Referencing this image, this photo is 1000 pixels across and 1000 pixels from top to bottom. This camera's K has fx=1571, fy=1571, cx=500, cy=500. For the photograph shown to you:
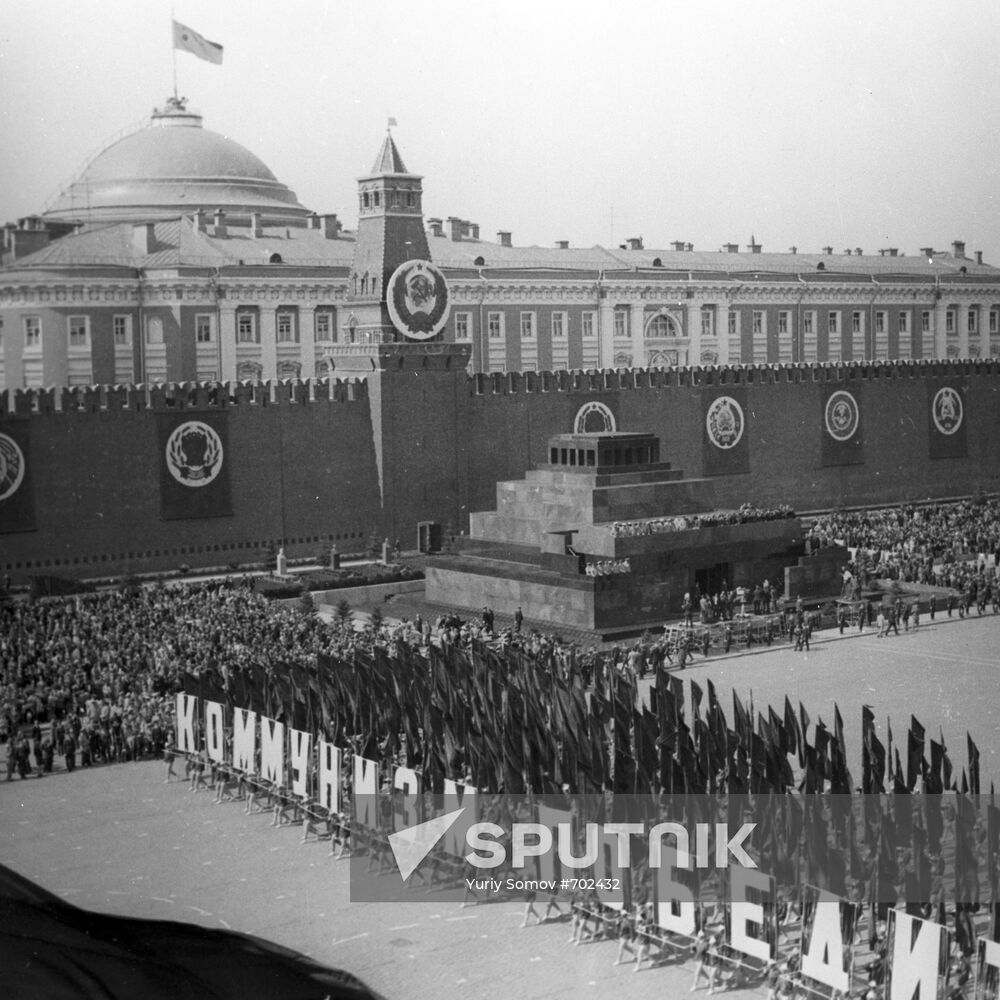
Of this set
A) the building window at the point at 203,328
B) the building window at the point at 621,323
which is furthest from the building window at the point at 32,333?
the building window at the point at 621,323

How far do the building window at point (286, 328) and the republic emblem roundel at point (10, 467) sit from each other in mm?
12277

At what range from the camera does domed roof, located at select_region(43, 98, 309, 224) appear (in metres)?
29.3

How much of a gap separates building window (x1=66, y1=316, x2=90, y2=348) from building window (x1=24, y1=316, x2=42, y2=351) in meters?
0.63

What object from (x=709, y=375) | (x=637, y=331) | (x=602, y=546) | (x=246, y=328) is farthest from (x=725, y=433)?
(x=602, y=546)

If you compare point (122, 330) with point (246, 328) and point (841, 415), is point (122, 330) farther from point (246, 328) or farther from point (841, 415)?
point (841, 415)

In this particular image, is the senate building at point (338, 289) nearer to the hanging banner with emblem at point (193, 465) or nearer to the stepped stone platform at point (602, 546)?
the hanging banner with emblem at point (193, 465)

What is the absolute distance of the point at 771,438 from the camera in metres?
42.4

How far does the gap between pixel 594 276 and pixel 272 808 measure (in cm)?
3567

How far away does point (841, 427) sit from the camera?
4375 centimetres

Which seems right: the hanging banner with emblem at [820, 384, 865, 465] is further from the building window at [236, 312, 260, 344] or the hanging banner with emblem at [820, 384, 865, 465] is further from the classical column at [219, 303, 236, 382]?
the classical column at [219, 303, 236, 382]

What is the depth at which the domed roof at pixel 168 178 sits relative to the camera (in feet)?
96.1

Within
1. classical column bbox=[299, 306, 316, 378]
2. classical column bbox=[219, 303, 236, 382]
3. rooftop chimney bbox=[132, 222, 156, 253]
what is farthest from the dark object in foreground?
classical column bbox=[299, 306, 316, 378]

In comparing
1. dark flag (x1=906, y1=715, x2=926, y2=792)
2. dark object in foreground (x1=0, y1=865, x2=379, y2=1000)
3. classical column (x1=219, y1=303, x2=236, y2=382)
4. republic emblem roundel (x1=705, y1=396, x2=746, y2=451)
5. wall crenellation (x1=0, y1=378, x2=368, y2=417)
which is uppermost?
classical column (x1=219, y1=303, x2=236, y2=382)

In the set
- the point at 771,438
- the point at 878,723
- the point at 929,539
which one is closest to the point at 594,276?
the point at 771,438
